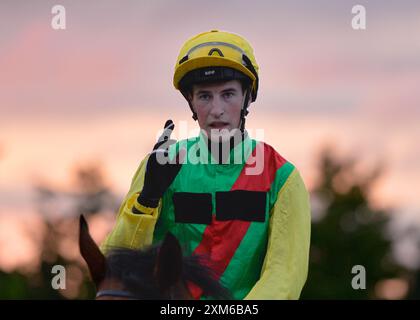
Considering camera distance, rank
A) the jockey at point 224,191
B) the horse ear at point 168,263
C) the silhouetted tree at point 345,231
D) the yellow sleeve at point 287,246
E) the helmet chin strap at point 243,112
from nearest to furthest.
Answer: the horse ear at point 168,263, the yellow sleeve at point 287,246, the jockey at point 224,191, the helmet chin strap at point 243,112, the silhouetted tree at point 345,231

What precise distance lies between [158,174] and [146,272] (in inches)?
40.6

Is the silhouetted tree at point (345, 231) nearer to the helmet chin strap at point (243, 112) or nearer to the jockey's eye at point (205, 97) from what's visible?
the helmet chin strap at point (243, 112)

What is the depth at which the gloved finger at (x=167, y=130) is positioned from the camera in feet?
19.3

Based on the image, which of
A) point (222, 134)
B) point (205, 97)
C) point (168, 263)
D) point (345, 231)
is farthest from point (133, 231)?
point (345, 231)

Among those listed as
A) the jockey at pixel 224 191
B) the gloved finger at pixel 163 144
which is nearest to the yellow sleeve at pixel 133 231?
the jockey at pixel 224 191

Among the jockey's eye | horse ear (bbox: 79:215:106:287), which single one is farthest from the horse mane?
the jockey's eye

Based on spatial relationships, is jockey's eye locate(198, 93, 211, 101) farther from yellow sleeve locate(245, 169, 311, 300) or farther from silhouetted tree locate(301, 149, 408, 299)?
silhouetted tree locate(301, 149, 408, 299)

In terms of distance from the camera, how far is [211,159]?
6180 mm

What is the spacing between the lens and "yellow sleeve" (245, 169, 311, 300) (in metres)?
5.68

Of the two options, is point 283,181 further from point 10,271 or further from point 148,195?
point 10,271

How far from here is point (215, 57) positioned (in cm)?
601

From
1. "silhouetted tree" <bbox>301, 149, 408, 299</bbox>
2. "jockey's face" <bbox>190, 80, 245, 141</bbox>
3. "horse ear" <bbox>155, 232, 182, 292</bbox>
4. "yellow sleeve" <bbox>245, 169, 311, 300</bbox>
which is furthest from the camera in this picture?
"silhouetted tree" <bbox>301, 149, 408, 299</bbox>

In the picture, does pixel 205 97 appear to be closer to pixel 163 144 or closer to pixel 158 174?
pixel 163 144


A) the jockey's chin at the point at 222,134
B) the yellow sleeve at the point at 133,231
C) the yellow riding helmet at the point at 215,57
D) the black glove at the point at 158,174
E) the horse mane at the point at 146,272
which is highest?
the yellow riding helmet at the point at 215,57
